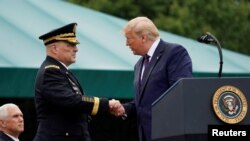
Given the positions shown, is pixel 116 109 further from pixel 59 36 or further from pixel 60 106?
pixel 59 36

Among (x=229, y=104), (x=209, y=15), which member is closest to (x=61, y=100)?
(x=229, y=104)

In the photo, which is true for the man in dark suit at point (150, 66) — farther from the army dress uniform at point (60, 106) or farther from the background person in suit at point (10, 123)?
the background person in suit at point (10, 123)

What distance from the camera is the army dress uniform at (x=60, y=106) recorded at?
8.58m

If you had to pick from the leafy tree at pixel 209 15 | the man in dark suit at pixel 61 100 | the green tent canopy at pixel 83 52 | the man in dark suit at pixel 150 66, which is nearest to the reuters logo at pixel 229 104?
the man in dark suit at pixel 150 66

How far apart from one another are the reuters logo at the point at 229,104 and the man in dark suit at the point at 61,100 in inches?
73.8

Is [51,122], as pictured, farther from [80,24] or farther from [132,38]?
[80,24]

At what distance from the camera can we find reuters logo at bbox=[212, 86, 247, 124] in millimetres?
6875

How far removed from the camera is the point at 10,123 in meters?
9.61

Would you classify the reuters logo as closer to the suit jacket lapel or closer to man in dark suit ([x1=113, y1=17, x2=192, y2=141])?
man in dark suit ([x1=113, y1=17, x2=192, y2=141])

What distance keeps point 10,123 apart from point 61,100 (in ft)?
4.05

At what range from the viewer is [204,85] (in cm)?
691

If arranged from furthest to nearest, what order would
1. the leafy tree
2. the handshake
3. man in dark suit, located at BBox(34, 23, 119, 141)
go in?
the leafy tree → the handshake → man in dark suit, located at BBox(34, 23, 119, 141)

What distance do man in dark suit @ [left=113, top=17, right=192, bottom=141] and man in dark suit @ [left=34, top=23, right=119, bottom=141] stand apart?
297mm

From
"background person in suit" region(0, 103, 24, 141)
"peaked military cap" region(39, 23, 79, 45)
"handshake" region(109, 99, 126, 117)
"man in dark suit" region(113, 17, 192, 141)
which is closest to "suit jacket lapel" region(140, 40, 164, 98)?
"man in dark suit" region(113, 17, 192, 141)
